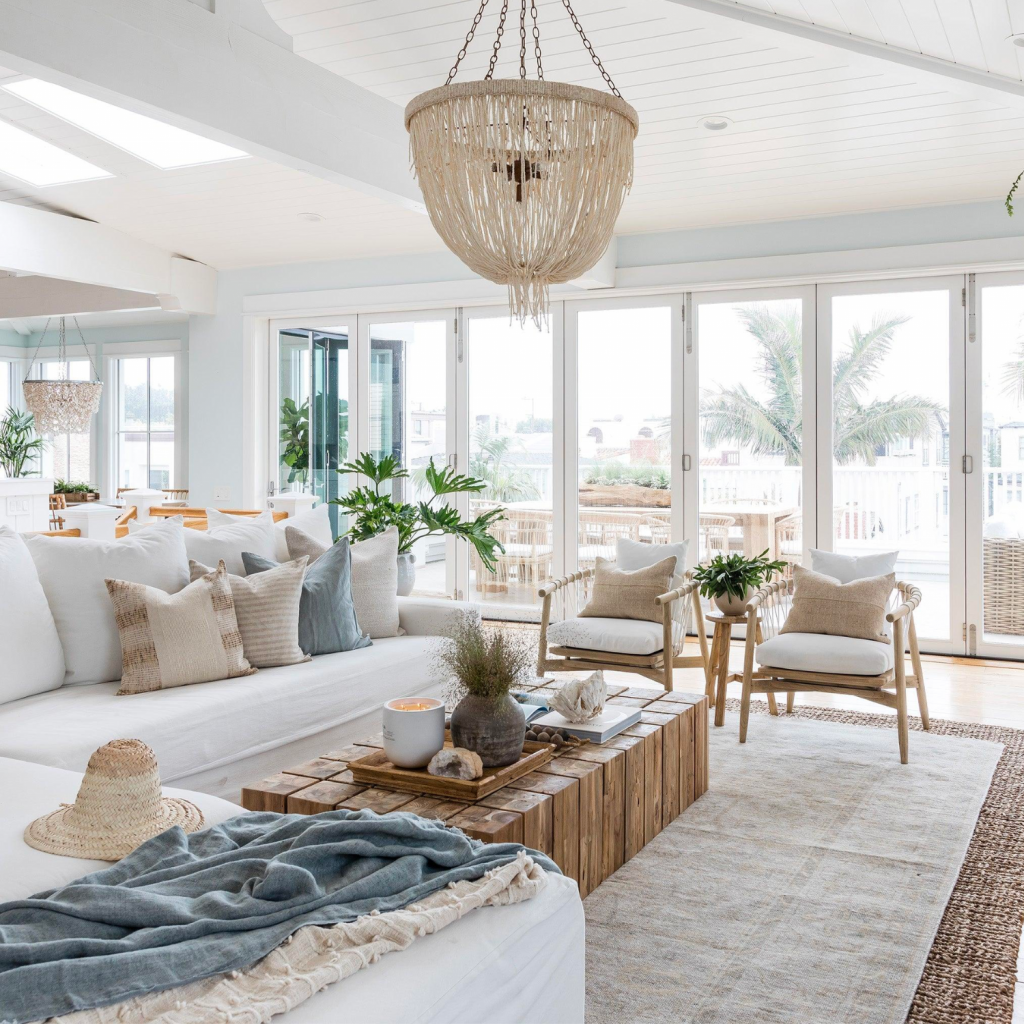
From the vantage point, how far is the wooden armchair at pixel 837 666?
3.77 metres

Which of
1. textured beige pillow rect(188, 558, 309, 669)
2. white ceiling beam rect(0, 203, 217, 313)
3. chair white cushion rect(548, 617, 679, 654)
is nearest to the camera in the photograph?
textured beige pillow rect(188, 558, 309, 669)

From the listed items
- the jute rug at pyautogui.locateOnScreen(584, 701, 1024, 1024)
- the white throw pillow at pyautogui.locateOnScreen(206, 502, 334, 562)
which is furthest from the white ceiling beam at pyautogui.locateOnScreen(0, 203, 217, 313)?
the jute rug at pyautogui.locateOnScreen(584, 701, 1024, 1024)

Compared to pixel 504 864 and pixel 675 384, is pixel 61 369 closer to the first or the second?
pixel 675 384

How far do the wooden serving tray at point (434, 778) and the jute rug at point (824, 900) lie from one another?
0.40m

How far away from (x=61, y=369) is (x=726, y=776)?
8927mm

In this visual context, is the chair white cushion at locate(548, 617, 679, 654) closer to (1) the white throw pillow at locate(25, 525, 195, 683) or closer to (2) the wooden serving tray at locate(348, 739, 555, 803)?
(2) the wooden serving tray at locate(348, 739, 555, 803)

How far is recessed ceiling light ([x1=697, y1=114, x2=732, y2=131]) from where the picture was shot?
4711mm

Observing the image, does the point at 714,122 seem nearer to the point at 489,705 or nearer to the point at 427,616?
the point at 427,616

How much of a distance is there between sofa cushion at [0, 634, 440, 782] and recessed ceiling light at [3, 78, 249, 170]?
328 cm

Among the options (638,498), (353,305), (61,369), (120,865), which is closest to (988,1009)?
(120,865)

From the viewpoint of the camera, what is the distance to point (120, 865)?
5.60 feet

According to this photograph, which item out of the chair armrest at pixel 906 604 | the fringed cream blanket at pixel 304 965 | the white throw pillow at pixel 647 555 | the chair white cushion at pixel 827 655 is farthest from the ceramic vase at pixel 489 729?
the white throw pillow at pixel 647 555

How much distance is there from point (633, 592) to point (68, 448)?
307 inches

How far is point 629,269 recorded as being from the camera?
6.36 metres
